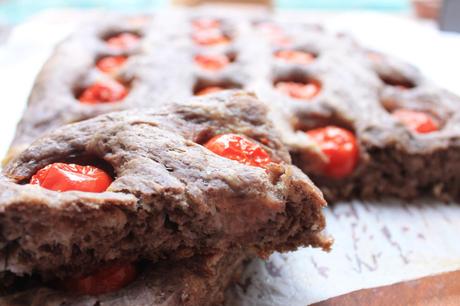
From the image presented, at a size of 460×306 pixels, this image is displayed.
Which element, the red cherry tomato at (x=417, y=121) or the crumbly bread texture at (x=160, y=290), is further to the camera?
the red cherry tomato at (x=417, y=121)

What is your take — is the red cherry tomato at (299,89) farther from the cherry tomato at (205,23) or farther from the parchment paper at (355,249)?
the cherry tomato at (205,23)

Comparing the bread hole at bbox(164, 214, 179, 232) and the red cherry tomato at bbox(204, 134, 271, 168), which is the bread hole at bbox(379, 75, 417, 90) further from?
the bread hole at bbox(164, 214, 179, 232)

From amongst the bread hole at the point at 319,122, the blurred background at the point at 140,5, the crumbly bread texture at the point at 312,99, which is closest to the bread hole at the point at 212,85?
the crumbly bread texture at the point at 312,99

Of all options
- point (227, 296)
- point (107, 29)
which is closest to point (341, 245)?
point (227, 296)

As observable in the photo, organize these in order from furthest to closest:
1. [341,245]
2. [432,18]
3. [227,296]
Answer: [432,18]
[341,245]
[227,296]

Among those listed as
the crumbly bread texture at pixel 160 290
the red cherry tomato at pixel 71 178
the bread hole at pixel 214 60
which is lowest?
the bread hole at pixel 214 60

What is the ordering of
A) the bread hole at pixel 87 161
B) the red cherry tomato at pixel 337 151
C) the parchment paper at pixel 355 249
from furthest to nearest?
the red cherry tomato at pixel 337 151, the parchment paper at pixel 355 249, the bread hole at pixel 87 161

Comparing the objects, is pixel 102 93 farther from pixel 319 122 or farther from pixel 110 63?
pixel 319 122

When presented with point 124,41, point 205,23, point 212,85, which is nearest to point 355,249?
point 212,85

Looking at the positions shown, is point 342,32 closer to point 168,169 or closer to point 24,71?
point 24,71
